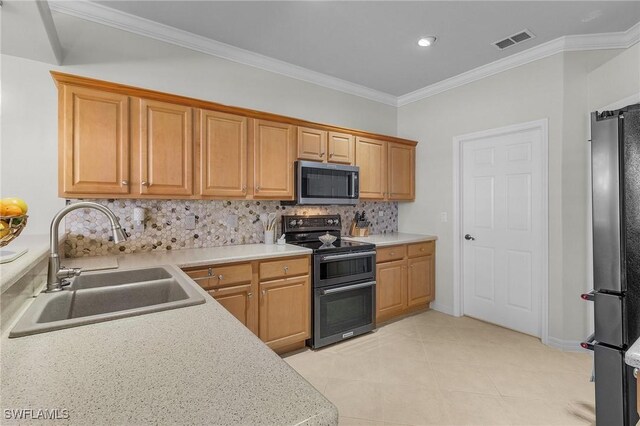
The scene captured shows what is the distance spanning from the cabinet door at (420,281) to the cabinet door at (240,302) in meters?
1.91

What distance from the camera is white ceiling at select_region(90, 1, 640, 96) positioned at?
2410 millimetres

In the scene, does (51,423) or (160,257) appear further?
(160,257)

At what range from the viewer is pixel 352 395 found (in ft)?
7.19

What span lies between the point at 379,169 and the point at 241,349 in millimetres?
3275

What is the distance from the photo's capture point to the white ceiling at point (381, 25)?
2.41m

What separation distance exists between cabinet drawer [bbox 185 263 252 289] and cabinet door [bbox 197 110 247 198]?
652 mm

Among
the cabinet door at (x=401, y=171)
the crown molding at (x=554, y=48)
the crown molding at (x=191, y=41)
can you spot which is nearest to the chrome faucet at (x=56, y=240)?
the crown molding at (x=191, y=41)

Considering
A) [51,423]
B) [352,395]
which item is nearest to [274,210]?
[352,395]

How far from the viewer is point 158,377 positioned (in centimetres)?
69

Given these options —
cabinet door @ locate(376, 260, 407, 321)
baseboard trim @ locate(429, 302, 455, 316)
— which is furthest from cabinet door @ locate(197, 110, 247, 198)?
baseboard trim @ locate(429, 302, 455, 316)

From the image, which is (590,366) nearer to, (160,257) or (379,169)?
(379,169)

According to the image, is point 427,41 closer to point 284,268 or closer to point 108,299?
point 284,268

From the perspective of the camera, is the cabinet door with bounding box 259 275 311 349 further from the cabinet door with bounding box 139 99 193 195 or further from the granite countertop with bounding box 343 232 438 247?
the cabinet door with bounding box 139 99 193 195
